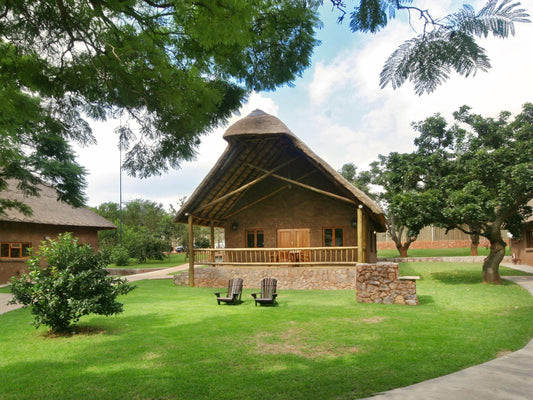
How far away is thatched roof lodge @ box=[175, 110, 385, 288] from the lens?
16.7 metres

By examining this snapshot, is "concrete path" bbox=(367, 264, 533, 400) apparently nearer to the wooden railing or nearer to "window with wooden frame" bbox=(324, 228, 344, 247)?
the wooden railing

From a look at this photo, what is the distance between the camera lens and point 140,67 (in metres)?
4.25

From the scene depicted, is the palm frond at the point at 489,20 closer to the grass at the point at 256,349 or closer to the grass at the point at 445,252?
the grass at the point at 256,349

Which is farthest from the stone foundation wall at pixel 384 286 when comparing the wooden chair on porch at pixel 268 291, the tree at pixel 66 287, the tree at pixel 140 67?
the tree at pixel 140 67

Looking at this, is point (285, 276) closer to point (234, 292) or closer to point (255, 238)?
point (255, 238)

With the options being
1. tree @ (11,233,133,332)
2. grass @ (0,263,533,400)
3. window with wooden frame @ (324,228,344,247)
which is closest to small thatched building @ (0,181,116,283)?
grass @ (0,263,533,400)

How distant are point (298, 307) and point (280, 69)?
790 cm

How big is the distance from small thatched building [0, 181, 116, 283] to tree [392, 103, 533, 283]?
19.0m

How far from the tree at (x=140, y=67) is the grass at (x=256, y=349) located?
294cm

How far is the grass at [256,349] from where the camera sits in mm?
4977

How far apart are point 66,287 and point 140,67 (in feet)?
18.3

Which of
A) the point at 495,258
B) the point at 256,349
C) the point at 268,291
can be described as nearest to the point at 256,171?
the point at 268,291

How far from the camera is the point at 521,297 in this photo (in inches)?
482

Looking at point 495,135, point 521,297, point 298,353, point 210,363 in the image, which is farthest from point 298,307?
point 495,135
